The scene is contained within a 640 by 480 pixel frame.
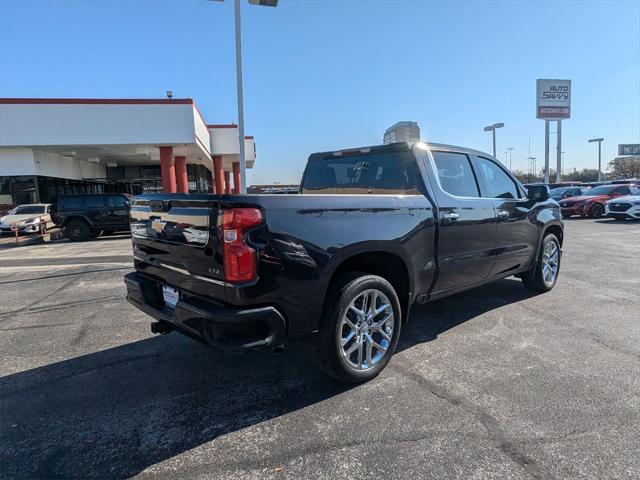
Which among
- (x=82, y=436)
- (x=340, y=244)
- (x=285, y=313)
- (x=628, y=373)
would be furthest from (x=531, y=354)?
(x=82, y=436)

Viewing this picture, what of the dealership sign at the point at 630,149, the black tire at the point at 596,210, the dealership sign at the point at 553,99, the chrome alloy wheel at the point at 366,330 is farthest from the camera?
the dealership sign at the point at 630,149

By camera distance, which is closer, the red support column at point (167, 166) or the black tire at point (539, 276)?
the black tire at point (539, 276)

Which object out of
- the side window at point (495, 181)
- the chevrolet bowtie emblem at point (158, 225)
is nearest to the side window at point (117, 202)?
the chevrolet bowtie emblem at point (158, 225)

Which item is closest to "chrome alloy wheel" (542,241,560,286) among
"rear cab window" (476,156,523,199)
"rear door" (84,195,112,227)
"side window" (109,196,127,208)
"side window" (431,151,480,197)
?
"rear cab window" (476,156,523,199)

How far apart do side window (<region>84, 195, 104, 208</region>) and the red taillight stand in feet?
50.5

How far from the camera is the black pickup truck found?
281cm

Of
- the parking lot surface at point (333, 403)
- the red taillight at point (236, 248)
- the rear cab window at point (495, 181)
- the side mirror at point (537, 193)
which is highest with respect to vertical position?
the rear cab window at point (495, 181)

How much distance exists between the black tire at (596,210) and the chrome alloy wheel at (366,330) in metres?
22.0

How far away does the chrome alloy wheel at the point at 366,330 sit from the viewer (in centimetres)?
340

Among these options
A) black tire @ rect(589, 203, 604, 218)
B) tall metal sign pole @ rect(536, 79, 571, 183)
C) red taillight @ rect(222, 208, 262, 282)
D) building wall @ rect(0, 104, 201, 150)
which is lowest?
black tire @ rect(589, 203, 604, 218)

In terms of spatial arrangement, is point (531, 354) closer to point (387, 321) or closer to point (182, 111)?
point (387, 321)

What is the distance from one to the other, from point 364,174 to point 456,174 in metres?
1.00

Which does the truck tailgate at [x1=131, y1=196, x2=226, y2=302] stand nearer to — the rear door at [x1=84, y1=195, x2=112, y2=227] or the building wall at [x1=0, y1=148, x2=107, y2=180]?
the rear door at [x1=84, y1=195, x2=112, y2=227]

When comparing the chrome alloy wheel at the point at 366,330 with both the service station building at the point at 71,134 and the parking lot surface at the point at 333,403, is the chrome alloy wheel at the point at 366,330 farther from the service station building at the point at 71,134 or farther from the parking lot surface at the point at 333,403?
the service station building at the point at 71,134
